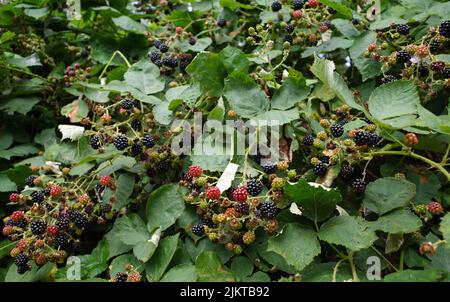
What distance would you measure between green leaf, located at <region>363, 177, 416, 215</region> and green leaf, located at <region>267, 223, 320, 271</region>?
22 cm

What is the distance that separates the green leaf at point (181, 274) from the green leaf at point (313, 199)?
1.28 ft

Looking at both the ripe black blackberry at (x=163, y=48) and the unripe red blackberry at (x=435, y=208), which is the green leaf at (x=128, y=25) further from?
the unripe red blackberry at (x=435, y=208)

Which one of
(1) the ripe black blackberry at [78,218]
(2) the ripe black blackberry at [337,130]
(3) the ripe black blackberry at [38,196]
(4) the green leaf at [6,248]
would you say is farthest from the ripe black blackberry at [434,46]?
(4) the green leaf at [6,248]

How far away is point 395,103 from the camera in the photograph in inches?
60.1

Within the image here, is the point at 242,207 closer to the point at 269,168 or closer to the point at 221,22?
the point at 269,168

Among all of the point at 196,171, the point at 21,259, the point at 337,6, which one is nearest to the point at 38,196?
the point at 21,259

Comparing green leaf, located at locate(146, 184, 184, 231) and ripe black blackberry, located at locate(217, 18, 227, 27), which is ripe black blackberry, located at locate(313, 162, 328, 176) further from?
ripe black blackberry, located at locate(217, 18, 227, 27)

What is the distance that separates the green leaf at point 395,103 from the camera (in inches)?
58.0

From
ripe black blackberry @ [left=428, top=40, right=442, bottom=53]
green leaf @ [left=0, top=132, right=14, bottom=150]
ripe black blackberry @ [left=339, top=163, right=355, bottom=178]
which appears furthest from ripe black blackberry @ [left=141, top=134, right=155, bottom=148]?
ripe black blackberry @ [left=428, top=40, right=442, bottom=53]

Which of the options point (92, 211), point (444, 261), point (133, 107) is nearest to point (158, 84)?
point (133, 107)

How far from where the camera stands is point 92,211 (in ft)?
5.58

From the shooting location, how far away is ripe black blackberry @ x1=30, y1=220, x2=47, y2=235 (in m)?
1.61

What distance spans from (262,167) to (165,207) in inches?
14.8
